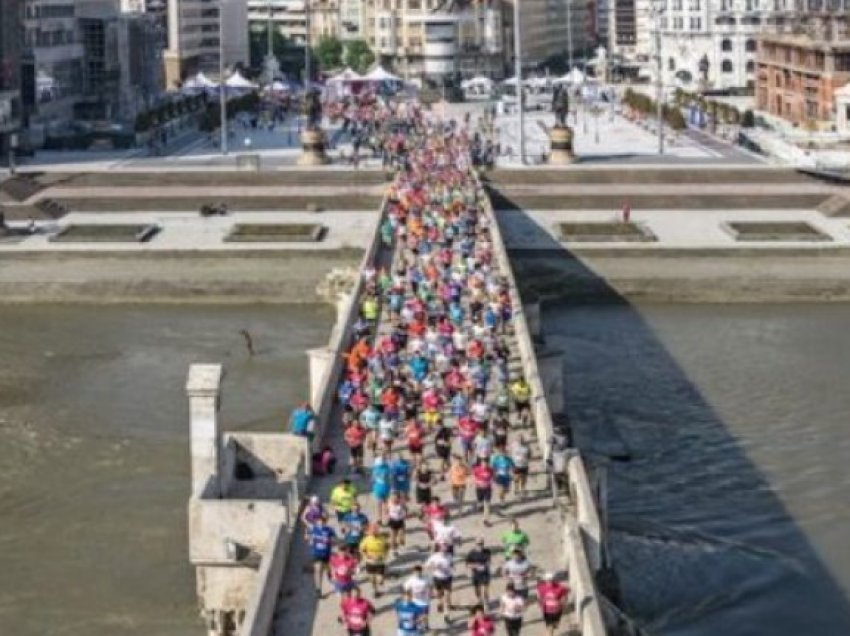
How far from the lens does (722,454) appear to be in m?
38.8

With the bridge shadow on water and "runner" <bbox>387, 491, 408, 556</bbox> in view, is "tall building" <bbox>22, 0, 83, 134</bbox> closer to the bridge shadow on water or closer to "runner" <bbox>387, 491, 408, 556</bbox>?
the bridge shadow on water

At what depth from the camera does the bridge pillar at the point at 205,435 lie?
2556 cm

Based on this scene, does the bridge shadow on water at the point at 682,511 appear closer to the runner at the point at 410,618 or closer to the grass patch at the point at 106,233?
the runner at the point at 410,618

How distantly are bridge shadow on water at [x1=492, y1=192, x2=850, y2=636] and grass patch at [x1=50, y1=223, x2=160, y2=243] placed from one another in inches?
714

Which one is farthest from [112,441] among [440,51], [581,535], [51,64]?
[440,51]

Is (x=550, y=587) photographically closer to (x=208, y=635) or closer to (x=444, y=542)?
(x=444, y=542)

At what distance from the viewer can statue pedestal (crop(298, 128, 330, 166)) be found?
8512 centimetres

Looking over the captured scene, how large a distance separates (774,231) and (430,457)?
3827 cm

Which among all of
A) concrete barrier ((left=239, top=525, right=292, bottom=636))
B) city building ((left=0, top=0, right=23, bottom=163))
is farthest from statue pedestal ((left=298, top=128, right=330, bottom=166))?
concrete barrier ((left=239, top=525, right=292, bottom=636))

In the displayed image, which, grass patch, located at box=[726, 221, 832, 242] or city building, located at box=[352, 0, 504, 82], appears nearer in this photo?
grass patch, located at box=[726, 221, 832, 242]

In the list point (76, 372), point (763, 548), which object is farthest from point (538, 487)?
point (76, 372)

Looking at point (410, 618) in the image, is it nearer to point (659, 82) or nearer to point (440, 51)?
point (659, 82)

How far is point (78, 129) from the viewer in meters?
108

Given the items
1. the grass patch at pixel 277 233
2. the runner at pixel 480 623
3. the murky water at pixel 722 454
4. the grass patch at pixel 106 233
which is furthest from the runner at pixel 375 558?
the grass patch at pixel 106 233
